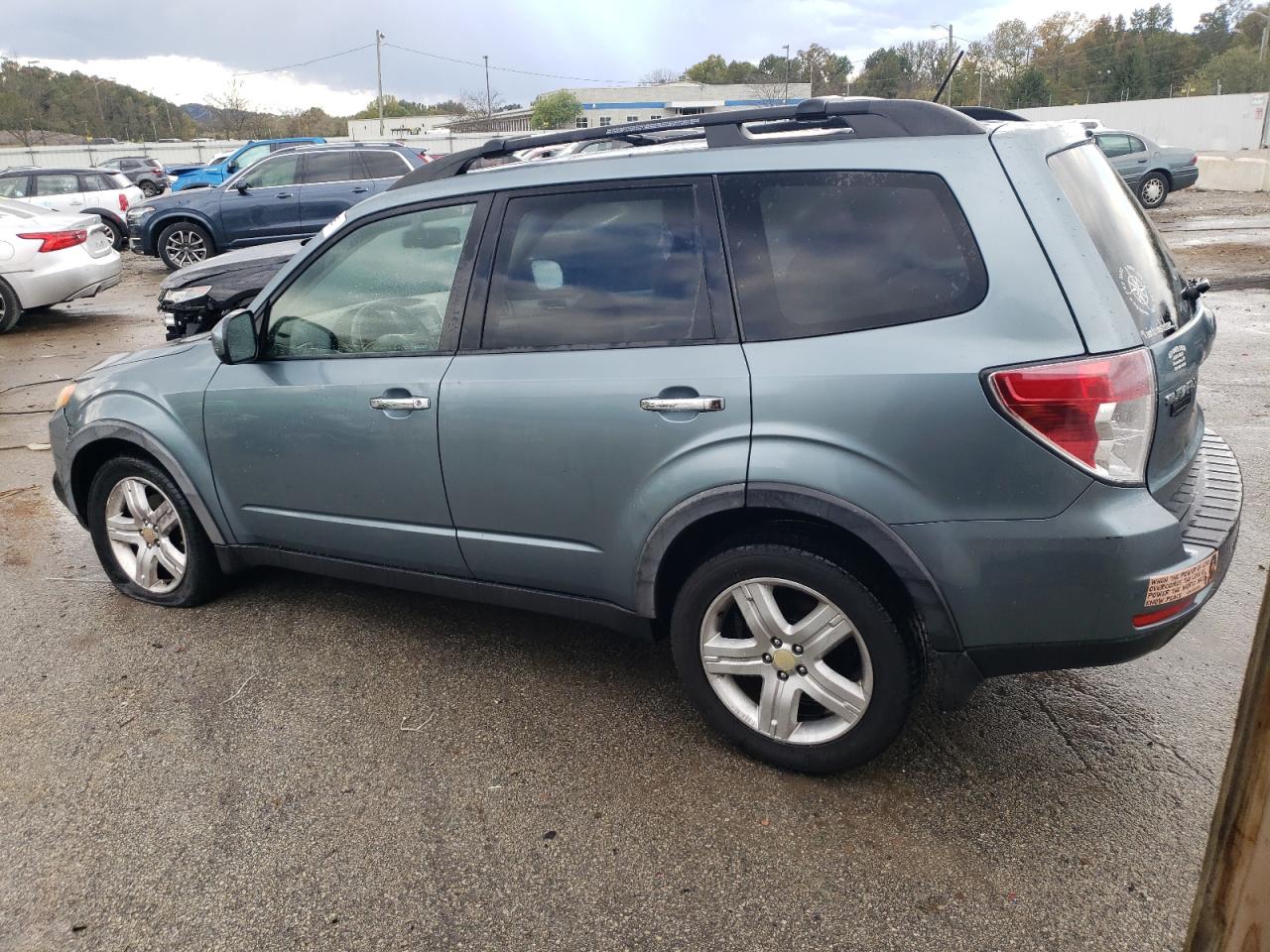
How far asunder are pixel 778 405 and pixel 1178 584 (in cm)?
113

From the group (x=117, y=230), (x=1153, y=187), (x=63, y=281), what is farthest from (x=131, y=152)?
(x=1153, y=187)

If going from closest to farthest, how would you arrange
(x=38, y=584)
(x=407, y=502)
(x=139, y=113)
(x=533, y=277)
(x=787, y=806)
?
1. (x=787, y=806)
2. (x=533, y=277)
3. (x=407, y=502)
4. (x=38, y=584)
5. (x=139, y=113)

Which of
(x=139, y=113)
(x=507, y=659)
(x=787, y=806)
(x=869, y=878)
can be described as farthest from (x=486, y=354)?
(x=139, y=113)

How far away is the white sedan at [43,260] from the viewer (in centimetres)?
1143

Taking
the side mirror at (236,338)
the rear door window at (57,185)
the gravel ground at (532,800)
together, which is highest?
the rear door window at (57,185)

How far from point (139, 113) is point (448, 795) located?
99.8 m

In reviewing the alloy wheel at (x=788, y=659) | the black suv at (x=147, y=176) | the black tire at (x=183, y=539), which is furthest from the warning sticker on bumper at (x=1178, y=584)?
the black suv at (x=147, y=176)

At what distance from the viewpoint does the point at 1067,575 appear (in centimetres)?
248

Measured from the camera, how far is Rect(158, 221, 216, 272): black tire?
49.2 feet

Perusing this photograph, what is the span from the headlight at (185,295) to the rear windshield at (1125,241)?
581 centimetres

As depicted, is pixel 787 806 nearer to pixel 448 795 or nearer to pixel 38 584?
pixel 448 795

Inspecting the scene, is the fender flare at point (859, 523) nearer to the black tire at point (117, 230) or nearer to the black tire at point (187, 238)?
the black tire at point (187, 238)

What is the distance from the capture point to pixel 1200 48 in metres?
67.2

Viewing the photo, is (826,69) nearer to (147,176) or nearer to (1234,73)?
(1234,73)
